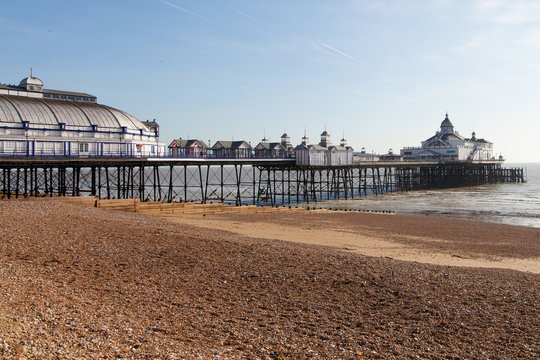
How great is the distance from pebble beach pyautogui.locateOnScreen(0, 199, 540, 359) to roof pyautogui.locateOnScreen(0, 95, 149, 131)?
916 inches

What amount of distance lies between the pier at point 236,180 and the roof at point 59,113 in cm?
404

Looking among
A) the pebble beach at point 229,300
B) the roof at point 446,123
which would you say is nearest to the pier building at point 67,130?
the pebble beach at point 229,300

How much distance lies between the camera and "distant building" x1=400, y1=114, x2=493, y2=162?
319ft

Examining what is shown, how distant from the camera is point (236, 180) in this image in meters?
84.4

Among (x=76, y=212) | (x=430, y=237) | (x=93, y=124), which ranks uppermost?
(x=93, y=124)

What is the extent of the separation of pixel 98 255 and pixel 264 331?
6.61 meters

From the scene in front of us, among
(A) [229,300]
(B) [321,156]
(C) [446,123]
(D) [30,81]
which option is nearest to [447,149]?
(C) [446,123]

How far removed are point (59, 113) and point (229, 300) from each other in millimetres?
36083

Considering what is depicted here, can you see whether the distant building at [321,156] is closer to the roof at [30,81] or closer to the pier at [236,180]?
the pier at [236,180]

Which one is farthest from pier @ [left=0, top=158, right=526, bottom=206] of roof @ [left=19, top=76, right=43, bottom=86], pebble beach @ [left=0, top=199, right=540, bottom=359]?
pebble beach @ [left=0, top=199, right=540, bottom=359]

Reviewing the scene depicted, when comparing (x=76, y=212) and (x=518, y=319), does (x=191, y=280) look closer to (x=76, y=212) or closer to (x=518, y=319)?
(x=518, y=319)

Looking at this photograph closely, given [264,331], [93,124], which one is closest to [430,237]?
[264,331]

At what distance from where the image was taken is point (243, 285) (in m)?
12.7

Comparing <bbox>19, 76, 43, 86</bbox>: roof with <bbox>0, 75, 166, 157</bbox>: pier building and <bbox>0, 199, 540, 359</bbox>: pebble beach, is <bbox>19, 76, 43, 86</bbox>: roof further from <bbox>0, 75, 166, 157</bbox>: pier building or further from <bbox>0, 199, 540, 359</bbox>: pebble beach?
<bbox>0, 199, 540, 359</bbox>: pebble beach
